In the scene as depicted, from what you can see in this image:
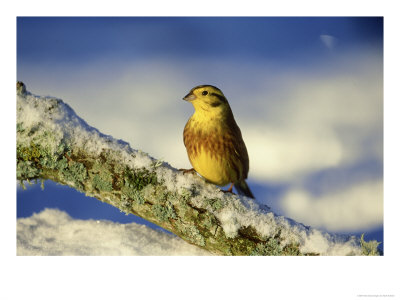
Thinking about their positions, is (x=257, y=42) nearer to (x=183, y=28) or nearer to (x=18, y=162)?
(x=183, y=28)

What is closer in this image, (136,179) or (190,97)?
(136,179)

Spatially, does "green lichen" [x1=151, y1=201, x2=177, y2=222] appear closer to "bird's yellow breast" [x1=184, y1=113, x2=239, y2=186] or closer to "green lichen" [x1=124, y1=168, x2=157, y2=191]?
"green lichen" [x1=124, y1=168, x2=157, y2=191]

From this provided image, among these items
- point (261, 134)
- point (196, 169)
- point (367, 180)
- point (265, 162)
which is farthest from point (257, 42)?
point (367, 180)

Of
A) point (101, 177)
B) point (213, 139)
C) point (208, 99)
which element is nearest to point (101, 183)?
point (101, 177)

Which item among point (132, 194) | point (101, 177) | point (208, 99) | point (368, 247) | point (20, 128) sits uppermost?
point (208, 99)

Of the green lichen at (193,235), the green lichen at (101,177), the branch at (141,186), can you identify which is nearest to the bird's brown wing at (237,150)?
the branch at (141,186)

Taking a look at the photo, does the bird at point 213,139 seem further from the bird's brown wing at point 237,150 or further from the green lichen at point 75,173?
the green lichen at point 75,173

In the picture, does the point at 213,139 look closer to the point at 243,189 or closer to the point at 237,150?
the point at 237,150
